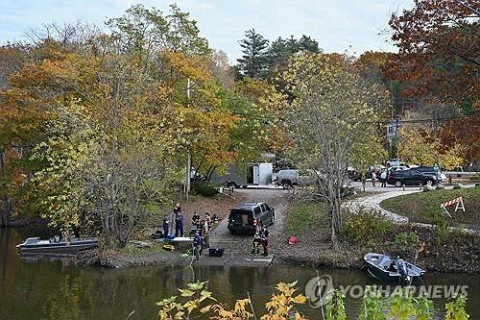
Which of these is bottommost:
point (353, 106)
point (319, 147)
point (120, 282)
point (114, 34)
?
point (120, 282)

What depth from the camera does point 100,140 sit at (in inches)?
981

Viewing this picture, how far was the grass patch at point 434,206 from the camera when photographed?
25.8 metres

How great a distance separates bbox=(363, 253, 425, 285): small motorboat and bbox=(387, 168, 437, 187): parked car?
70.1 ft

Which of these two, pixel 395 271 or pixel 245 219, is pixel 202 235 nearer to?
pixel 245 219

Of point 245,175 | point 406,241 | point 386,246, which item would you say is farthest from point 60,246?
point 245,175

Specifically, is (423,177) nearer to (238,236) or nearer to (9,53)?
(238,236)

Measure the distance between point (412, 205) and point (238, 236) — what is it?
864 centimetres

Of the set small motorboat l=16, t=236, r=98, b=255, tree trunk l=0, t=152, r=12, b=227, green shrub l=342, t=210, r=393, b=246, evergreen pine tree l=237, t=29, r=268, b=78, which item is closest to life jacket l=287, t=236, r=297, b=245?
green shrub l=342, t=210, r=393, b=246

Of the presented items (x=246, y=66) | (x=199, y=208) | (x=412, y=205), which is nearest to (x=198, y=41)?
(x=199, y=208)

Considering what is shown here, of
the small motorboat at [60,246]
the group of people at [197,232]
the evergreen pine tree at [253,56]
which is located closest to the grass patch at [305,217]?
the group of people at [197,232]

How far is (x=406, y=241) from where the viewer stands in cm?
2356

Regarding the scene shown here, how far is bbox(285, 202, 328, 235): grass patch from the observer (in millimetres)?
27609

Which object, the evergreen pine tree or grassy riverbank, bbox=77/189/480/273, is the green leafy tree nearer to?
grassy riverbank, bbox=77/189/480/273

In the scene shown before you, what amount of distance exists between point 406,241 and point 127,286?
11356 mm
